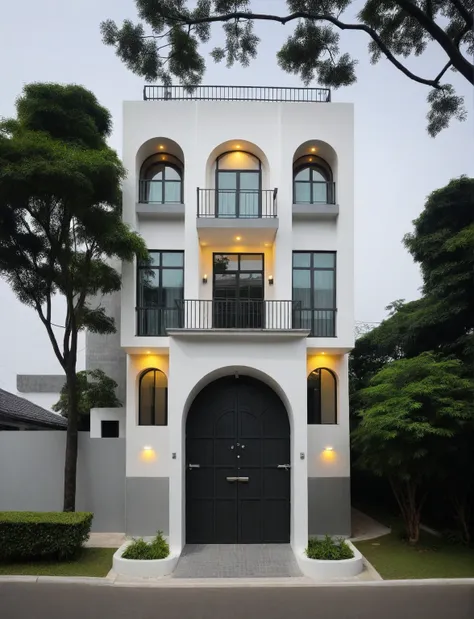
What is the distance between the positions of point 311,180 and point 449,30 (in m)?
6.80

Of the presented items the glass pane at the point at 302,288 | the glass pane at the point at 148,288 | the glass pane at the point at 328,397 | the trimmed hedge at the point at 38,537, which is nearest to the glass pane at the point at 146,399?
the glass pane at the point at 148,288

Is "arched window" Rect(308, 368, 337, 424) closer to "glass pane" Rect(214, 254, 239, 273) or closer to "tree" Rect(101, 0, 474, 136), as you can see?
"glass pane" Rect(214, 254, 239, 273)

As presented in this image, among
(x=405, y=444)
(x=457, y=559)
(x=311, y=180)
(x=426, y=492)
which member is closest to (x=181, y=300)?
(x=311, y=180)

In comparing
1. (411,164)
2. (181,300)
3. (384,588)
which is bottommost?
(384,588)

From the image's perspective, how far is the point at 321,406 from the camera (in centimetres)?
1166

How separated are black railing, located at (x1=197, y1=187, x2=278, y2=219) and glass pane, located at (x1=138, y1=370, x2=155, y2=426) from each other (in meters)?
3.59

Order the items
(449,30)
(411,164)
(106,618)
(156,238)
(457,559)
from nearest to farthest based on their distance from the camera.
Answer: (449,30) → (411,164) → (106,618) → (457,559) → (156,238)

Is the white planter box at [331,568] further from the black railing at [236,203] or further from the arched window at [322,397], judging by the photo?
the black railing at [236,203]

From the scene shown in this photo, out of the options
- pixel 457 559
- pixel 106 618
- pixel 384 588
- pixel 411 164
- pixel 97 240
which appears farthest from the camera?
pixel 97 240

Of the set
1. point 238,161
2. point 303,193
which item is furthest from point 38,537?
point 303,193

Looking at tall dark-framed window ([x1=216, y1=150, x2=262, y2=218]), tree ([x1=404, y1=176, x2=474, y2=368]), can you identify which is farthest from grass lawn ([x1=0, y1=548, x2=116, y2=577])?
tree ([x1=404, y1=176, x2=474, y2=368])

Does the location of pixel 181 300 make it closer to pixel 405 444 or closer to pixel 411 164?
pixel 405 444

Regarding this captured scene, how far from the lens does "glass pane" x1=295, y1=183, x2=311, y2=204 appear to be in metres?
12.0

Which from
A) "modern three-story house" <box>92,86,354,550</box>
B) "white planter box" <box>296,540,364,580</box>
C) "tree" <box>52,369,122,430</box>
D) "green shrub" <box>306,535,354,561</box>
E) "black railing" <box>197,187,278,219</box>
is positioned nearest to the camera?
"white planter box" <box>296,540,364,580</box>
